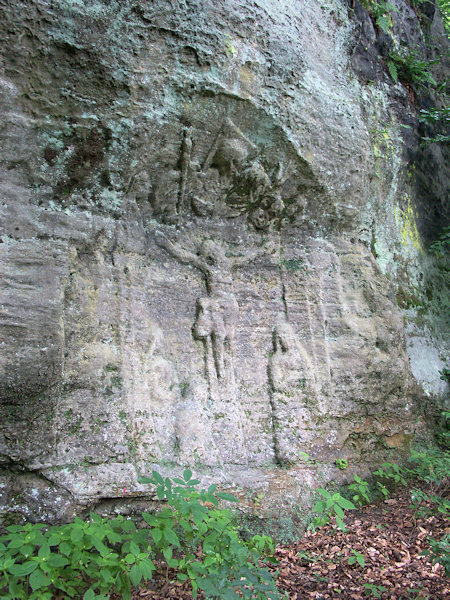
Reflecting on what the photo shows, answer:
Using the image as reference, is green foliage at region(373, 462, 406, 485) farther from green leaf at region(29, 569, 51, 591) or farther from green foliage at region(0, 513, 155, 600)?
green leaf at region(29, 569, 51, 591)

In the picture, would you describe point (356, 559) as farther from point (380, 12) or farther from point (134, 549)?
point (380, 12)

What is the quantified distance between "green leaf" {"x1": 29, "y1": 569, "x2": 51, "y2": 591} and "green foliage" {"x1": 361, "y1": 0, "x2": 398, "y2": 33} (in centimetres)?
641

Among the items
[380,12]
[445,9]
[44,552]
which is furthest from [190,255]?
[445,9]

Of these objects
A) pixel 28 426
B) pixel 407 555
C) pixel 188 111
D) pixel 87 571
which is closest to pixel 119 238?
pixel 188 111

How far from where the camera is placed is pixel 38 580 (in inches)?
104

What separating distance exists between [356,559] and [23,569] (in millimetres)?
2356

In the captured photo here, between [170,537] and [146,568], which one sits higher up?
[170,537]

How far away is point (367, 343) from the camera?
527 centimetres

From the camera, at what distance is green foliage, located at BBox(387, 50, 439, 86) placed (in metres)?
6.43

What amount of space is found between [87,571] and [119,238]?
2.61m

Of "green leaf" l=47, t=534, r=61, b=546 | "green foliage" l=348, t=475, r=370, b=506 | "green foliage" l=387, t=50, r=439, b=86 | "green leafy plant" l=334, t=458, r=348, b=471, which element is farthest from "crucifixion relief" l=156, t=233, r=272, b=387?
"green foliage" l=387, t=50, r=439, b=86

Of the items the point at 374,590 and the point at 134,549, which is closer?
the point at 134,549

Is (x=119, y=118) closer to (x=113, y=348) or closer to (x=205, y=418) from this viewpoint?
(x=113, y=348)

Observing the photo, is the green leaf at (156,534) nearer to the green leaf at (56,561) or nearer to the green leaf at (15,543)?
the green leaf at (56,561)
